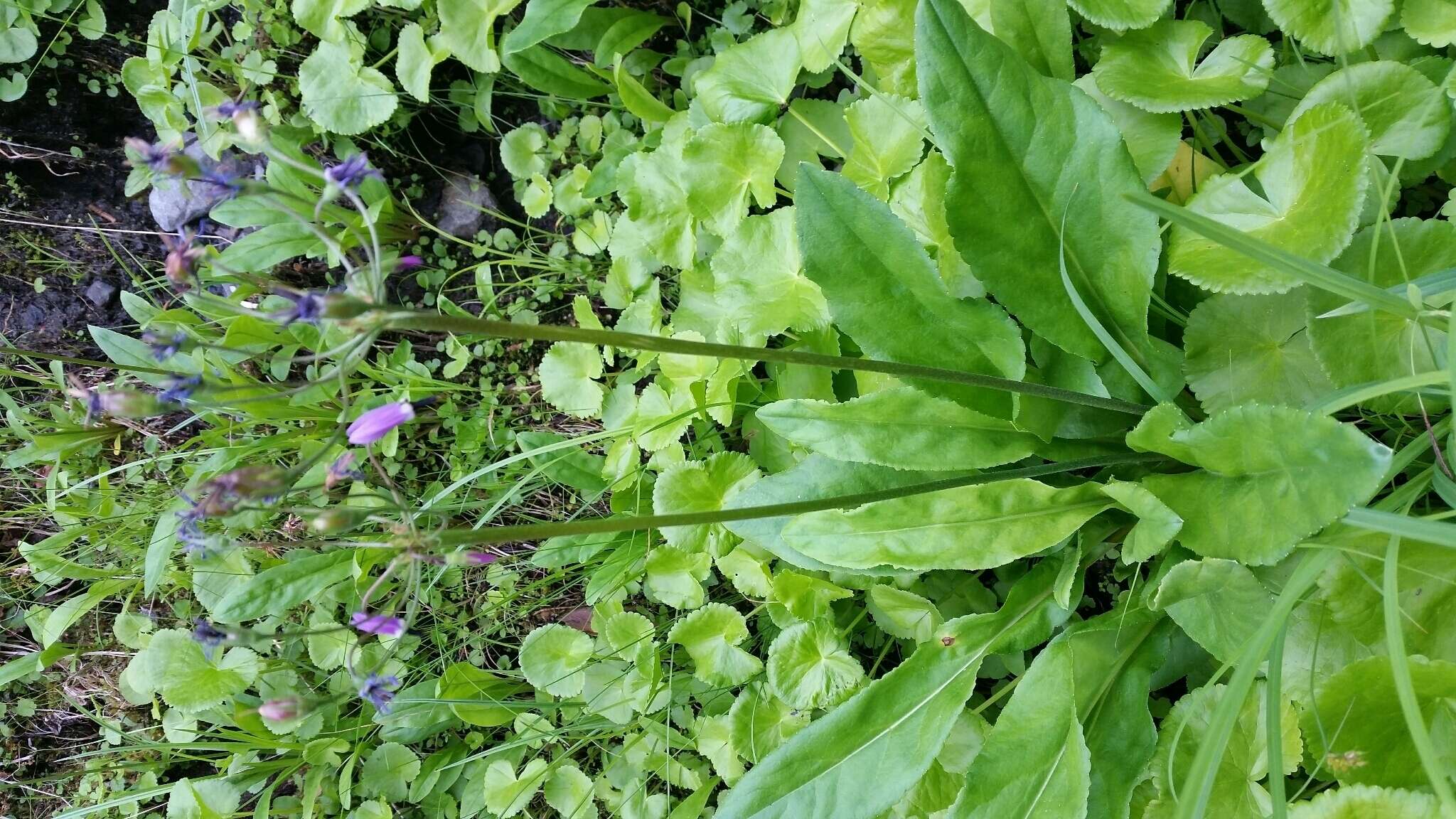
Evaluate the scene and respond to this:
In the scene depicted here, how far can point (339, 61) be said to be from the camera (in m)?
1.75

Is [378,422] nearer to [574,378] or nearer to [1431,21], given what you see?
[574,378]

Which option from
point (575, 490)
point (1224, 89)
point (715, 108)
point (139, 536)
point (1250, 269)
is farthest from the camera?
point (139, 536)

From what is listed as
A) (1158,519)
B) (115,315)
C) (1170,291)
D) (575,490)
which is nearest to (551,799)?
(575,490)

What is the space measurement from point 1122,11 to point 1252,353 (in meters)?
0.44

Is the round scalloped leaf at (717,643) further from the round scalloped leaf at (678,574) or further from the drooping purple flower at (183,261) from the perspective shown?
the drooping purple flower at (183,261)

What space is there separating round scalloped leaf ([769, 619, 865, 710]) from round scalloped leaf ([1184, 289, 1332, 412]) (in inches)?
23.9

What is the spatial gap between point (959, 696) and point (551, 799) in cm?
86

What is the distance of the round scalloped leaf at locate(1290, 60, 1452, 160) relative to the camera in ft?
3.37

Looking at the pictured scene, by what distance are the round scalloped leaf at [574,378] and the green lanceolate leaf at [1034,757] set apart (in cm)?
85

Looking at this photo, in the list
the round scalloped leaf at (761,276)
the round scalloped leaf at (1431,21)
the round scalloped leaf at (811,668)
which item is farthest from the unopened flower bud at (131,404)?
the round scalloped leaf at (1431,21)

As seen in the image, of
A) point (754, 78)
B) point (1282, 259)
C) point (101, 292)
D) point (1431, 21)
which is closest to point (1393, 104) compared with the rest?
point (1431, 21)

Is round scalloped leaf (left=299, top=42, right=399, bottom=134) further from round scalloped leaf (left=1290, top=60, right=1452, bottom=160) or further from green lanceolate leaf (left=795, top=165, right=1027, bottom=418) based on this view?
round scalloped leaf (left=1290, top=60, right=1452, bottom=160)

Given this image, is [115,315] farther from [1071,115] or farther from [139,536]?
[1071,115]

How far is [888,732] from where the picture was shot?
1.23 meters
